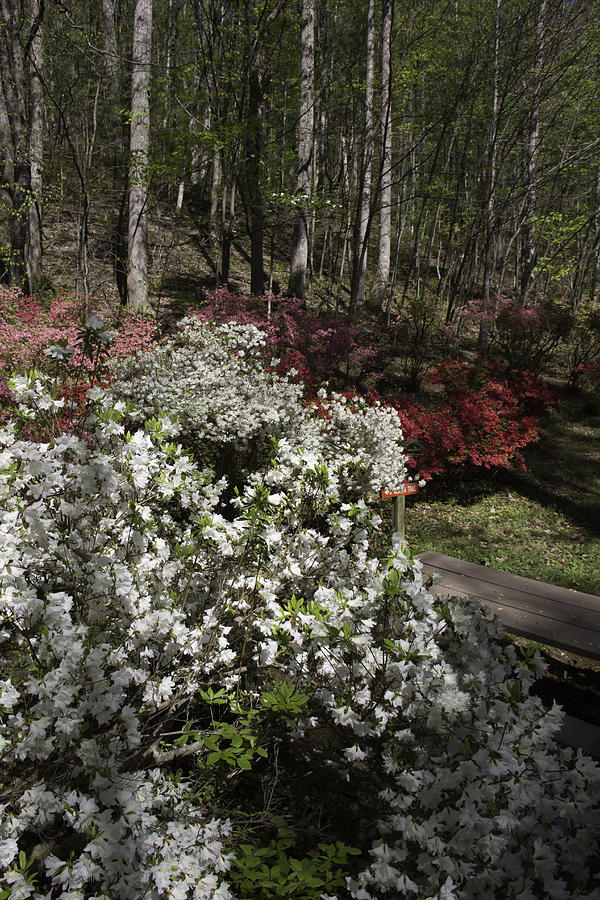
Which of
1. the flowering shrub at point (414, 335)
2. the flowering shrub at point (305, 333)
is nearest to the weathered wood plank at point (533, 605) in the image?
the flowering shrub at point (305, 333)

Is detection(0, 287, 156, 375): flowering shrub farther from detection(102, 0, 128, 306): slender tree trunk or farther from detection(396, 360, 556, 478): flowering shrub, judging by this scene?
detection(396, 360, 556, 478): flowering shrub

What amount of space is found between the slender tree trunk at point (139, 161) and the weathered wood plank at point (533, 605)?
8455 mm

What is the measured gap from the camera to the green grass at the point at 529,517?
5.80 m

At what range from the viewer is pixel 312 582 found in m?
2.55

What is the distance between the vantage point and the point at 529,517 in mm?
6832

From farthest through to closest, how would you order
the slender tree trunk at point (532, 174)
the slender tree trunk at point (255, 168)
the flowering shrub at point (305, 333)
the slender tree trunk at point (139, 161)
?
the slender tree trunk at point (139, 161), the slender tree trunk at point (532, 174), the slender tree trunk at point (255, 168), the flowering shrub at point (305, 333)

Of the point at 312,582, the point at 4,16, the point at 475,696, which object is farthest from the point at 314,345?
the point at 4,16

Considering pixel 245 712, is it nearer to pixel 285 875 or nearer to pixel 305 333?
pixel 285 875

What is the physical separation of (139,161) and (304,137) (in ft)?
11.6

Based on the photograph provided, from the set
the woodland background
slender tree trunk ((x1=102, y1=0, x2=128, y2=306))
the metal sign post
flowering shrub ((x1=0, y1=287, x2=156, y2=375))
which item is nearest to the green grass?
the metal sign post

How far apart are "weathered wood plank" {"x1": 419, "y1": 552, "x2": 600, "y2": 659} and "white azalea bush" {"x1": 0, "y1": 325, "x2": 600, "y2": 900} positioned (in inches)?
35.2

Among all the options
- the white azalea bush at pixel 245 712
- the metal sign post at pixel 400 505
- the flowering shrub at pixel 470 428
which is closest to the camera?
the white azalea bush at pixel 245 712

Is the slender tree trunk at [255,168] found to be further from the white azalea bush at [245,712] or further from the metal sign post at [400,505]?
the white azalea bush at [245,712]

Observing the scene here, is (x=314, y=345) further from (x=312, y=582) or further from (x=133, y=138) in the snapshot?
(x=312, y=582)
